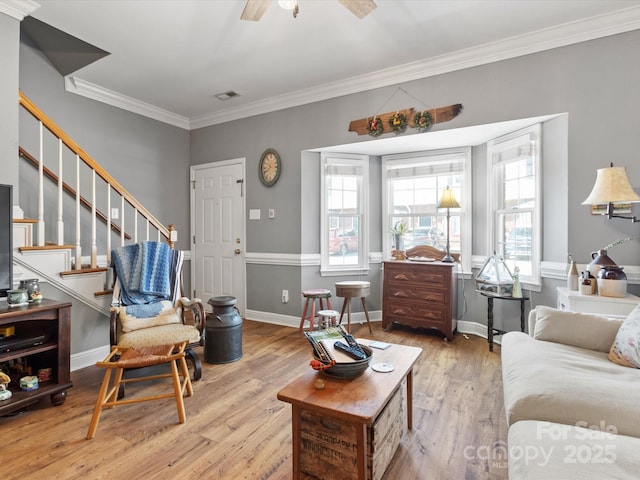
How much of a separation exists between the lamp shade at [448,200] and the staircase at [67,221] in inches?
112

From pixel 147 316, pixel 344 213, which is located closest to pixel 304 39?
pixel 344 213

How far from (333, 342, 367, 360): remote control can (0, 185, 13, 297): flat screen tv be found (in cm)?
210

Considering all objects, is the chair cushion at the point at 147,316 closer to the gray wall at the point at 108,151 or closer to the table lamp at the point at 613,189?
the gray wall at the point at 108,151

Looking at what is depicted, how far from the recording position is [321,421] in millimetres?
1407

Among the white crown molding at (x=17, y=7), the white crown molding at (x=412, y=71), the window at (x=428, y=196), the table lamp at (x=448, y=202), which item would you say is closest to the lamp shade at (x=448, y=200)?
the table lamp at (x=448, y=202)

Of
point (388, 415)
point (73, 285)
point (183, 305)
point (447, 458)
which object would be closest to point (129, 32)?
point (73, 285)

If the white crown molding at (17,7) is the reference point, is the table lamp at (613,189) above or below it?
below

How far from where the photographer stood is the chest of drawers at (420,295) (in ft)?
11.3

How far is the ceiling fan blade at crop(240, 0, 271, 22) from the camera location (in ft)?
6.50

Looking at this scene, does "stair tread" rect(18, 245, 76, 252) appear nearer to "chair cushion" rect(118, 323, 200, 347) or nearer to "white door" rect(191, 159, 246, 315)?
"chair cushion" rect(118, 323, 200, 347)

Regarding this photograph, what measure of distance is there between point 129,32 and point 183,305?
230cm

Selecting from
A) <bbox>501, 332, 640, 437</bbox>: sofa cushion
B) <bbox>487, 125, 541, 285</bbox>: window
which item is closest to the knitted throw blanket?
<bbox>501, 332, 640, 437</bbox>: sofa cushion

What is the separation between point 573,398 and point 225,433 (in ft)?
5.56

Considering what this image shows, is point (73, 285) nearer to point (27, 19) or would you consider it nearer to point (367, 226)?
point (27, 19)
